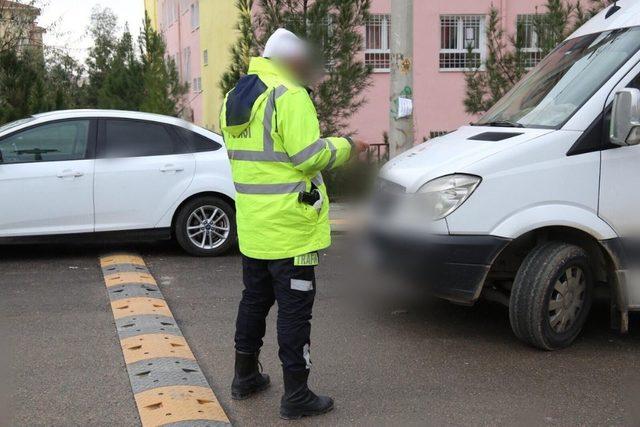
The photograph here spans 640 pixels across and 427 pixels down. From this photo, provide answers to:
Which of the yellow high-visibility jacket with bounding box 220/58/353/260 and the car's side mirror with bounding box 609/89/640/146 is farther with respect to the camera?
the car's side mirror with bounding box 609/89/640/146

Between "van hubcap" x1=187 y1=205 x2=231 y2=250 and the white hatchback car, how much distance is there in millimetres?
11

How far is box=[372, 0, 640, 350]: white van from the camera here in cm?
491

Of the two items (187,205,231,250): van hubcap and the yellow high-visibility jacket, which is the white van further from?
(187,205,231,250): van hubcap

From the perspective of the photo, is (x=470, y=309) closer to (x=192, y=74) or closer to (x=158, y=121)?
(x=158, y=121)

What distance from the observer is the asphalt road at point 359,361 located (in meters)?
4.27

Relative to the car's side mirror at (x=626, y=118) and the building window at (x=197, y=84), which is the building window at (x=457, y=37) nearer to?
the building window at (x=197, y=84)

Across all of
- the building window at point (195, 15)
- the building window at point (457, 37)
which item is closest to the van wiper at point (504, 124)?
the building window at point (457, 37)

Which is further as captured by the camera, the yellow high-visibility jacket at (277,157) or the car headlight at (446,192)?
the car headlight at (446,192)

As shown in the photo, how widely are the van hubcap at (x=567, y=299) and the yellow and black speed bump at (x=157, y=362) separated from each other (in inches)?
89.5

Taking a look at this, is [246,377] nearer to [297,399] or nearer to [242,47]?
[297,399]

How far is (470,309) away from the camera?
20.4 feet

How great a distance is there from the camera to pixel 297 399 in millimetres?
4090

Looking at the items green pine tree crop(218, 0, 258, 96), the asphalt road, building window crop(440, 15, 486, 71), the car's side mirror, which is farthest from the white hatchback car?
building window crop(440, 15, 486, 71)

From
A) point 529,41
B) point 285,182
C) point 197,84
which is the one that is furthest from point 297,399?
point 197,84
